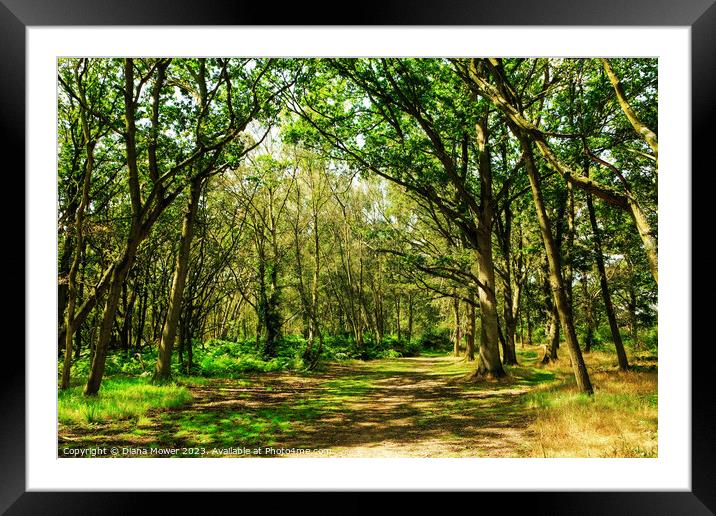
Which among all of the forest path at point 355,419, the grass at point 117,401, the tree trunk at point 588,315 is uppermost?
the tree trunk at point 588,315

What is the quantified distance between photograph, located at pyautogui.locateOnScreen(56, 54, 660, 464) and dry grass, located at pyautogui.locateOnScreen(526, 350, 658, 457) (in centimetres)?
3

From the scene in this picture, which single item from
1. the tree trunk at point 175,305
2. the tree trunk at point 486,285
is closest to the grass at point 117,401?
the tree trunk at point 175,305

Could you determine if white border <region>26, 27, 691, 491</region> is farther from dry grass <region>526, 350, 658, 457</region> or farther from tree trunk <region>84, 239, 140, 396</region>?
tree trunk <region>84, 239, 140, 396</region>

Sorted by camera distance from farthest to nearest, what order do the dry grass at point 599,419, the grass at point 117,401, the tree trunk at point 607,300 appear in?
the tree trunk at point 607,300 < the grass at point 117,401 < the dry grass at point 599,419

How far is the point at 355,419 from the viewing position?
661 cm

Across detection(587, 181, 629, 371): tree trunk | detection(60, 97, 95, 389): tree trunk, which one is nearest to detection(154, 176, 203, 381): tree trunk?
detection(60, 97, 95, 389): tree trunk

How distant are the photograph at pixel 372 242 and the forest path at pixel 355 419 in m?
0.05

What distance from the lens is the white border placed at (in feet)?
10.9

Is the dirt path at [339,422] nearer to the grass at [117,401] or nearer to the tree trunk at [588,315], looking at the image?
the grass at [117,401]

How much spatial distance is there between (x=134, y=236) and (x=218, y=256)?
415cm

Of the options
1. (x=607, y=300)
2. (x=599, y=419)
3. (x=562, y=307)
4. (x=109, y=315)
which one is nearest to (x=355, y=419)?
(x=599, y=419)
